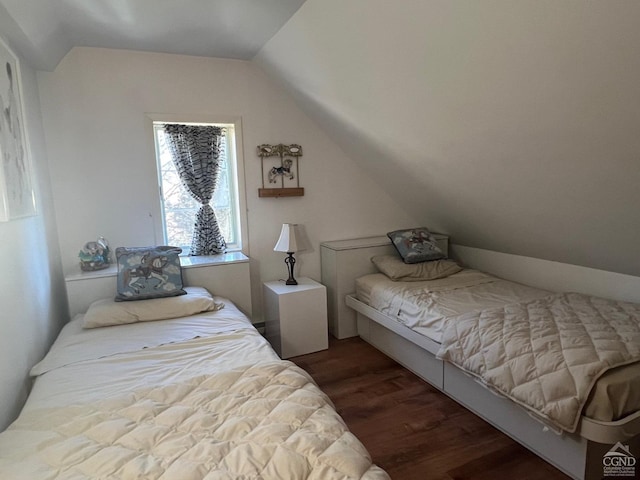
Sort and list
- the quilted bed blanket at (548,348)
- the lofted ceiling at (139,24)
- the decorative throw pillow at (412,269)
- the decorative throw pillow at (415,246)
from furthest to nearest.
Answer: the decorative throw pillow at (415,246) < the decorative throw pillow at (412,269) < the lofted ceiling at (139,24) < the quilted bed blanket at (548,348)

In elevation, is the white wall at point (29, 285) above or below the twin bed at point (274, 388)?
above

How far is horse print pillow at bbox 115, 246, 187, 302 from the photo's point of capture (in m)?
2.48

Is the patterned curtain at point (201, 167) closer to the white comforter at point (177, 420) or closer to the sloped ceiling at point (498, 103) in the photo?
the sloped ceiling at point (498, 103)

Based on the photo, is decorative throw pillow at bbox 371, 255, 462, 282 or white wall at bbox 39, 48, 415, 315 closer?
white wall at bbox 39, 48, 415, 315

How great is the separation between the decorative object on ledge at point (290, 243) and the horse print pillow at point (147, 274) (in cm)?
83

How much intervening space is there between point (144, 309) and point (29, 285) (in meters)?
0.60

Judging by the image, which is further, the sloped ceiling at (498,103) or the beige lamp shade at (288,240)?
the beige lamp shade at (288,240)

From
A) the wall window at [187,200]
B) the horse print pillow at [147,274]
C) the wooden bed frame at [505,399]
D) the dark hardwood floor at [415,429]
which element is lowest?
the dark hardwood floor at [415,429]

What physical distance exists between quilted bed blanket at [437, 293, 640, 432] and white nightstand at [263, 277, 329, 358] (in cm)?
112

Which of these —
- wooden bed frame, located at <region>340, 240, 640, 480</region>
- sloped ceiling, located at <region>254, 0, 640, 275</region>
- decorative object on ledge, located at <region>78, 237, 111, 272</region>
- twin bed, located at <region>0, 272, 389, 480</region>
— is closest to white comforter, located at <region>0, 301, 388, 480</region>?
twin bed, located at <region>0, 272, 389, 480</region>

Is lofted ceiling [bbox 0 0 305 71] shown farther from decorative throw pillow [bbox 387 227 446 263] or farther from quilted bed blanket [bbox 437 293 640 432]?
quilted bed blanket [bbox 437 293 640 432]

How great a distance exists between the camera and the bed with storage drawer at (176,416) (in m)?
1.12

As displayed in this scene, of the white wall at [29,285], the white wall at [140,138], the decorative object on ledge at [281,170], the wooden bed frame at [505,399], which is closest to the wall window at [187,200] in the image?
the white wall at [140,138]

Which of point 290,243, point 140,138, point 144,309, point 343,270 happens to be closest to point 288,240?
point 290,243
